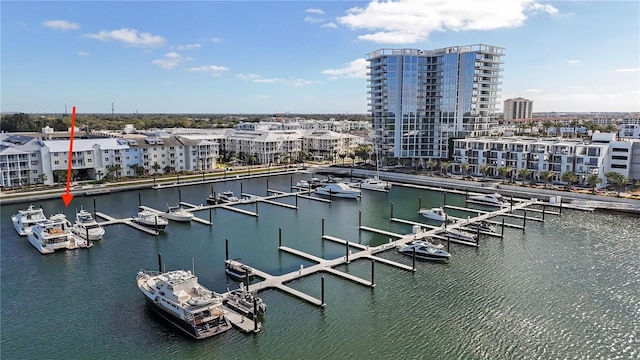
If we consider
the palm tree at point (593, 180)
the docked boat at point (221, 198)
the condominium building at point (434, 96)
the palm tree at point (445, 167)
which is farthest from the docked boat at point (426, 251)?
the condominium building at point (434, 96)

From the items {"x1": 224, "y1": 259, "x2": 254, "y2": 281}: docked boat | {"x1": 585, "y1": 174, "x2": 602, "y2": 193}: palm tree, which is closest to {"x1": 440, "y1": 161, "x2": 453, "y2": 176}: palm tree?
{"x1": 585, "y1": 174, "x2": 602, "y2": 193}: palm tree

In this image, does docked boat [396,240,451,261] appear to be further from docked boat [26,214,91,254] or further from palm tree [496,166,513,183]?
palm tree [496,166,513,183]

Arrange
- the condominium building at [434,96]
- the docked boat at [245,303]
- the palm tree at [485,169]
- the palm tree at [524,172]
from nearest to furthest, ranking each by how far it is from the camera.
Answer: the docked boat at [245,303] < the palm tree at [524,172] < the palm tree at [485,169] < the condominium building at [434,96]

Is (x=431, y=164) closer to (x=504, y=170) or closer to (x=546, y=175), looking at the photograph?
(x=504, y=170)

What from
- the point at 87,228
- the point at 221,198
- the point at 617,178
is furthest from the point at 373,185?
the point at 87,228

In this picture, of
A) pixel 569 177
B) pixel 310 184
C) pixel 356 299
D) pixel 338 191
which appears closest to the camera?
pixel 356 299

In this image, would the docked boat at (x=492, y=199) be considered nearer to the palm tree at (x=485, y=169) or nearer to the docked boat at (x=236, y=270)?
the palm tree at (x=485, y=169)
